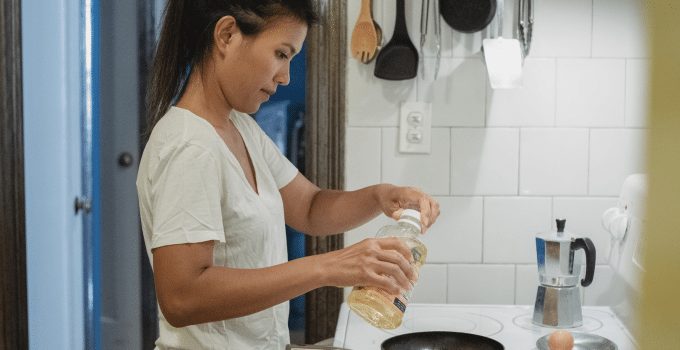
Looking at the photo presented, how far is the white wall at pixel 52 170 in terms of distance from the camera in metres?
2.29

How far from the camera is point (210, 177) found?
1.06 meters

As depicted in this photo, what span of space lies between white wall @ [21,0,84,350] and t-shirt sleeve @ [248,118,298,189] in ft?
3.69

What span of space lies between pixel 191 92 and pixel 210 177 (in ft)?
0.58

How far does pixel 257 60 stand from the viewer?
1.12m

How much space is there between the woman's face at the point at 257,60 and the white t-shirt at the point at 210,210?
0.07 m

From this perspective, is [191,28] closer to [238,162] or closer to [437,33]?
[238,162]

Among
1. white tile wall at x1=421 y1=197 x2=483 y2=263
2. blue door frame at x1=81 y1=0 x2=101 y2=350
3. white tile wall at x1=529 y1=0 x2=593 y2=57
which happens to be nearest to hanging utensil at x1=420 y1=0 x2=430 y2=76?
white tile wall at x1=529 y1=0 x2=593 y2=57

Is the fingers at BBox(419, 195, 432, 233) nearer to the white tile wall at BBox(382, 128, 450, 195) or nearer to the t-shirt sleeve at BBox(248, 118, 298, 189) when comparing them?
the t-shirt sleeve at BBox(248, 118, 298, 189)

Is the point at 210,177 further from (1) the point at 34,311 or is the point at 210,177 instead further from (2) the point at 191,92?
(1) the point at 34,311

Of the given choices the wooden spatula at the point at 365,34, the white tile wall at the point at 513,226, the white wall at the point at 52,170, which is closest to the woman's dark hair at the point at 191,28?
the wooden spatula at the point at 365,34

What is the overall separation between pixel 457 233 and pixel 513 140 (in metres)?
0.25

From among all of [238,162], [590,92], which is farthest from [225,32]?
[590,92]

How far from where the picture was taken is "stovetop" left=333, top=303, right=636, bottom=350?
1.49 meters

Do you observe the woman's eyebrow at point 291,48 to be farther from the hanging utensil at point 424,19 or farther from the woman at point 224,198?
the hanging utensil at point 424,19
